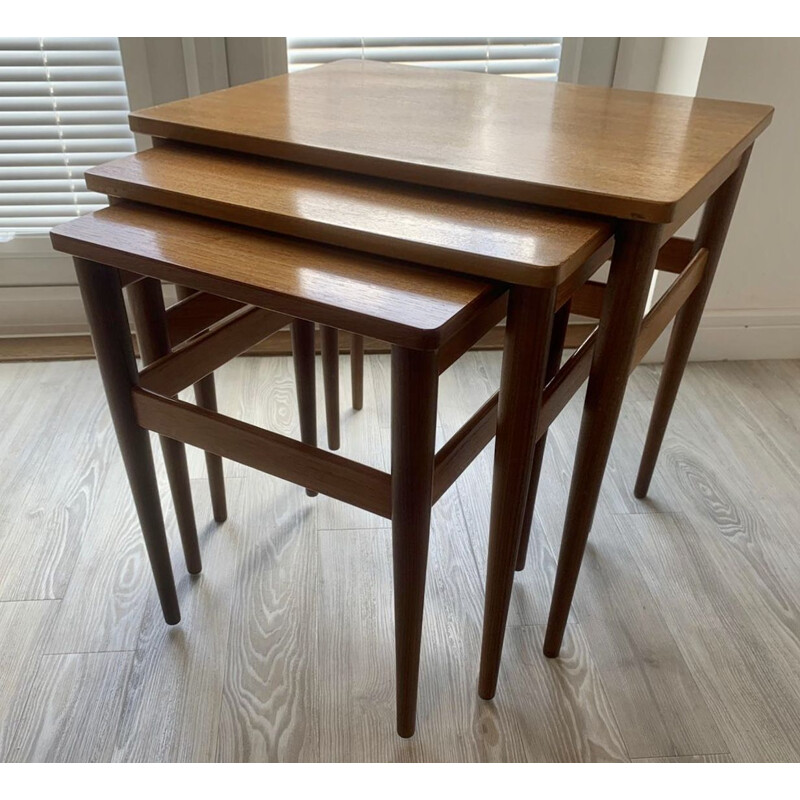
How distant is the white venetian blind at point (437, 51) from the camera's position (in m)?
1.47

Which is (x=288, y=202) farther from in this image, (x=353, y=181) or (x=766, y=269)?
(x=766, y=269)

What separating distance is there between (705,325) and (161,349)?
1.20 meters

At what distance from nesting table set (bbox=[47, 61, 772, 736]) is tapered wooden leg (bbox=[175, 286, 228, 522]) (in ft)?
0.30

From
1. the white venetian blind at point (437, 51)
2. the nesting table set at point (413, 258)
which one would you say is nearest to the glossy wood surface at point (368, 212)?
the nesting table set at point (413, 258)

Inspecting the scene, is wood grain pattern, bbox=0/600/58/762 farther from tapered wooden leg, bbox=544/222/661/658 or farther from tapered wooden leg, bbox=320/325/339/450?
tapered wooden leg, bbox=544/222/661/658

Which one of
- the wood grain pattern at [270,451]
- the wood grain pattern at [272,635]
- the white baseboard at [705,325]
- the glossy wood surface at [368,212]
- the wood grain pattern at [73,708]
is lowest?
the wood grain pattern at [73,708]

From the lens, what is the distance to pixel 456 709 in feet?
3.09

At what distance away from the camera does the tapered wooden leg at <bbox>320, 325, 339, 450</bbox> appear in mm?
1236

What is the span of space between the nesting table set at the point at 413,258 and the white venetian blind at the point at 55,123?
0.64 m

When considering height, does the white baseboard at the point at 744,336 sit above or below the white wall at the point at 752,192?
below

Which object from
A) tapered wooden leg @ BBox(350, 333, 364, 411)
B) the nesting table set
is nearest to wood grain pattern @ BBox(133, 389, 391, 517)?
the nesting table set

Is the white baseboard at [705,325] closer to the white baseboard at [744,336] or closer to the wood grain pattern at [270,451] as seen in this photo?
the white baseboard at [744,336]
